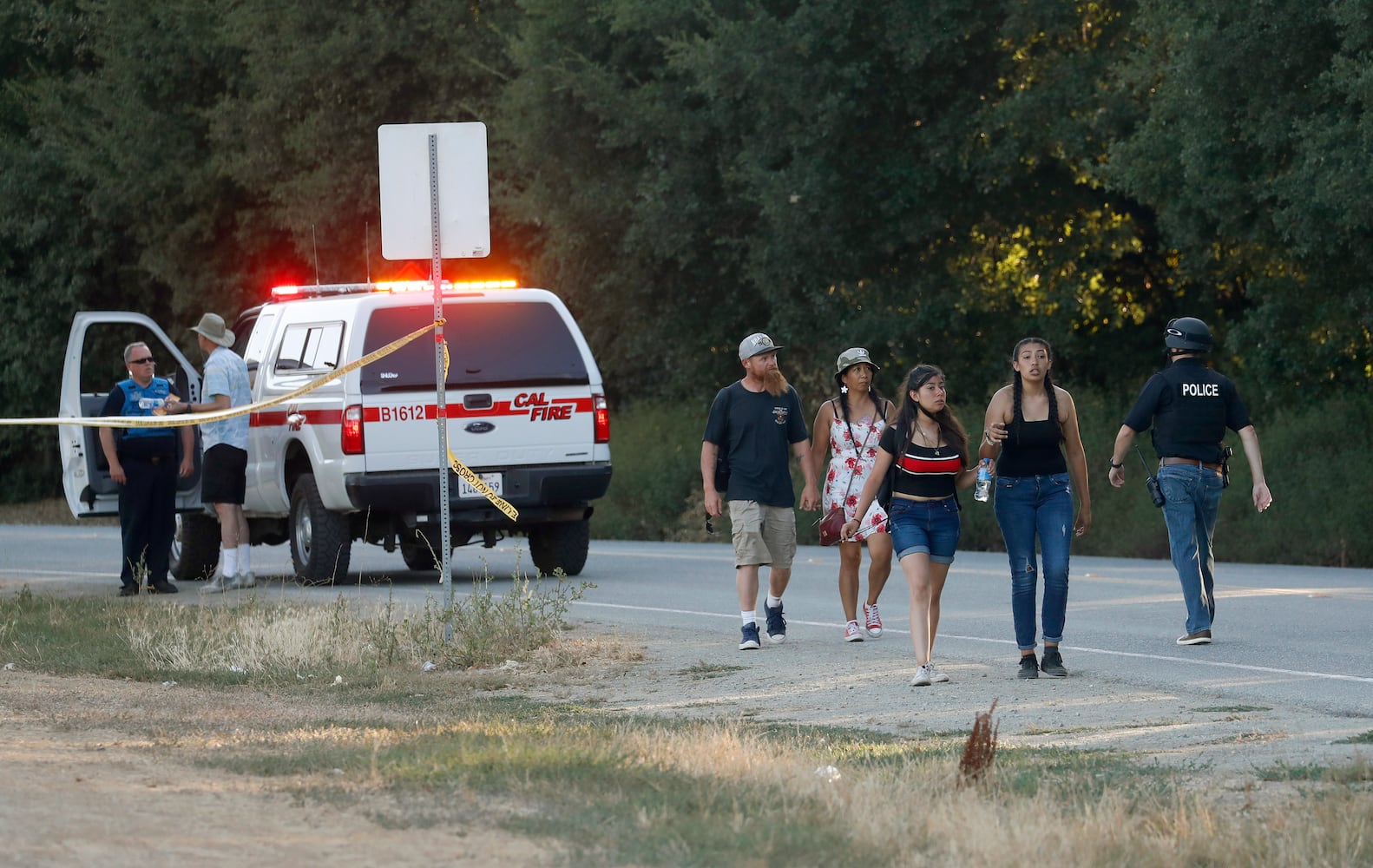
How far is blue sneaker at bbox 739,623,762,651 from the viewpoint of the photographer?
12320 millimetres

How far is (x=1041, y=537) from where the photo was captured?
10688 millimetres

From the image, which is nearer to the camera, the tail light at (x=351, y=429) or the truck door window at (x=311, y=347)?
the tail light at (x=351, y=429)

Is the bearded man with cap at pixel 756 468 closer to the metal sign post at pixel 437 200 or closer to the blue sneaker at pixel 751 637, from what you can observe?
the blue sneaker at pixel 751 637

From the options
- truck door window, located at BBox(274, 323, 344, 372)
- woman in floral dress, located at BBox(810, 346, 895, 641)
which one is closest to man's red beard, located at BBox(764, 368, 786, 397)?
woman in floral dress, located at BBox(810, 346, 895, 641)

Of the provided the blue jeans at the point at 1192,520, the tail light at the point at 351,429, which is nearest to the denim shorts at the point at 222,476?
the tail light at the point at 351,429

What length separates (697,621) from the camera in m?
14.4

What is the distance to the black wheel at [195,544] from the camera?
18688 mm

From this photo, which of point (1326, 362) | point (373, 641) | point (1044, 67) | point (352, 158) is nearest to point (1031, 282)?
point (1044, 67)

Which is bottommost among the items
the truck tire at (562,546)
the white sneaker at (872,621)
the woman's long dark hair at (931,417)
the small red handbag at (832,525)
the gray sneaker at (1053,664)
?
the gray sneaker at (1053,664)

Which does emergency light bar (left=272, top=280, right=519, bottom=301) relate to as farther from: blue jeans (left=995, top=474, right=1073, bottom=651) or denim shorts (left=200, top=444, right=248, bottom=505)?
blue jeans (left=995, top=474, right=1073, bottom=651)

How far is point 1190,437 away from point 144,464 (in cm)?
828

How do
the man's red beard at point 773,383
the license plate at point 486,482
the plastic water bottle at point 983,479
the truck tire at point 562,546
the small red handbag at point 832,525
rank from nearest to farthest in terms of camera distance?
1. the plastic water bottle at point 983,479
2. the small red handbag at point 832,525
3. the man's red beard at point 773,383
4. the license plate at point 486,482
5. the truck tire at point 562,546

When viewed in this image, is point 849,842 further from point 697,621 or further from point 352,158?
point 352,158

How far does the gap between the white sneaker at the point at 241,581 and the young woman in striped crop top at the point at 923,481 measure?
25.6ft
